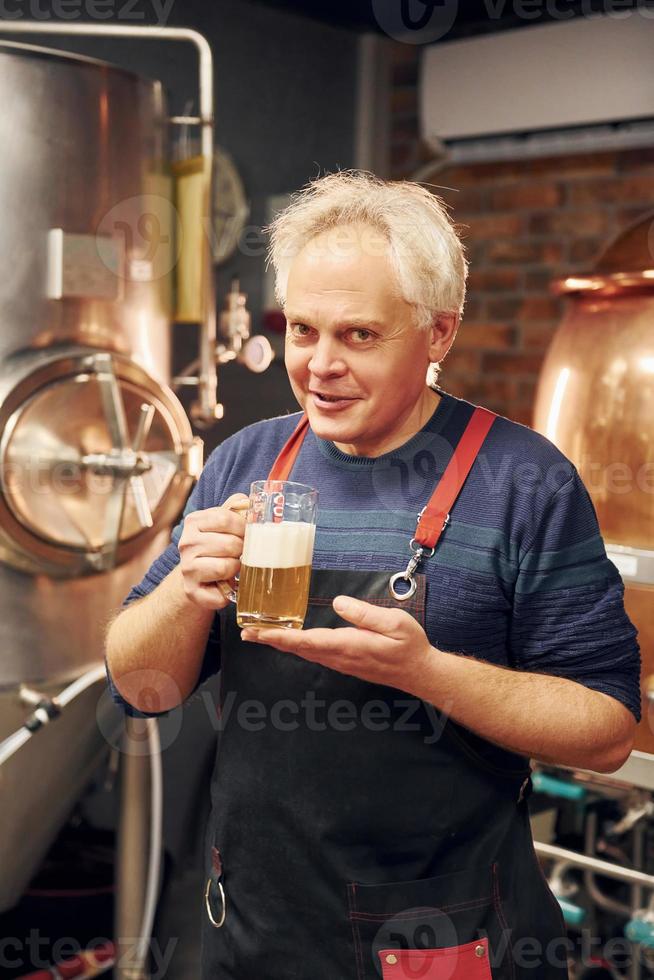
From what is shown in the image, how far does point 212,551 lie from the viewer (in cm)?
137

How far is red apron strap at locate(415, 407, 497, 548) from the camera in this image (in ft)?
4.78

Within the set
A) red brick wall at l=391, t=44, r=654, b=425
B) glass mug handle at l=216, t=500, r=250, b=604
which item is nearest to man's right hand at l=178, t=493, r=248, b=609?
glass mug handle at l=216, t=500, r=250, b=604

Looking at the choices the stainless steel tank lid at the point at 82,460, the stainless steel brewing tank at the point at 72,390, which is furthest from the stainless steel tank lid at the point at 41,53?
the stainless steel tank lid at the point at 82,460

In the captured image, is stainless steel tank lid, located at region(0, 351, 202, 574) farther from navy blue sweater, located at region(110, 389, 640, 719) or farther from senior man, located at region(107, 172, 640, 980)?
navy blue sweater, located at region(110, 389, 640, 719)

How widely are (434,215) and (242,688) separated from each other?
27.2 inches

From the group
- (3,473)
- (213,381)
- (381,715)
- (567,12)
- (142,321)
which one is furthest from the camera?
(567,12)

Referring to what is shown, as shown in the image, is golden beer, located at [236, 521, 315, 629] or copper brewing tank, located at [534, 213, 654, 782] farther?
copper brewing tank, located at [534, 213, 654, 782]

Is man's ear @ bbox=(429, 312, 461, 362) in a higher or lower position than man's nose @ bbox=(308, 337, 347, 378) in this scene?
higher

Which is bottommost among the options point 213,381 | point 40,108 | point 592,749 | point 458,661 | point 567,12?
point 592,749

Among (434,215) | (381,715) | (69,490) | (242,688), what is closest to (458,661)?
(381,715)

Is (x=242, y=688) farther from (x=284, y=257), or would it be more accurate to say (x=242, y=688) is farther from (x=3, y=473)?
(x=3, y=473)

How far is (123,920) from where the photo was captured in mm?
2688

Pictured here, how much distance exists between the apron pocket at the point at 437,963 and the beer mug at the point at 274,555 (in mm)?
462

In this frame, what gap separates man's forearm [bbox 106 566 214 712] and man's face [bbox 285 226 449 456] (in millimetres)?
293
